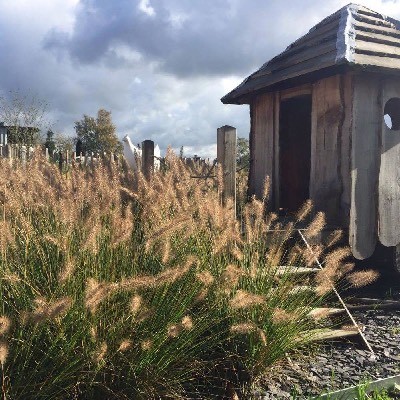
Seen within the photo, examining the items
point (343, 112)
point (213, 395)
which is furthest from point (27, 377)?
point (343, 112)

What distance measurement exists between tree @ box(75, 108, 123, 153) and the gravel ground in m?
34.8

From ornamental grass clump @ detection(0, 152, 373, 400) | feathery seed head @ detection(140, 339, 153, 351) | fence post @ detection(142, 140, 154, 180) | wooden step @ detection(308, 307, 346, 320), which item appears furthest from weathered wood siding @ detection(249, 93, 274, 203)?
feathery seed head @ detection(140, 339, 153, 351)

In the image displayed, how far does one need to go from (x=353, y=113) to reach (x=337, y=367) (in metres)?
3.04

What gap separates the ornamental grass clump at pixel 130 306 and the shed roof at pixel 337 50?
268cm

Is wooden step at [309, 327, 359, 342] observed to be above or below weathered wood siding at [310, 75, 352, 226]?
below

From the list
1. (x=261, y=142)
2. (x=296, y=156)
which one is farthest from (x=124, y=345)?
(x=296, y=156)

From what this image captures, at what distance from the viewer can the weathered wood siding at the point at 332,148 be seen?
581cm

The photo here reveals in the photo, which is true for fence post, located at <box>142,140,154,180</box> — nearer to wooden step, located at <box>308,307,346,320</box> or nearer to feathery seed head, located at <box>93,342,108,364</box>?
wooden step, located at <box>308,307,346,320</box>

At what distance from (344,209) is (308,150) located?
7.12ft

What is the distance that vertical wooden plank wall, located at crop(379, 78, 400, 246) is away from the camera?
5984 millimetres

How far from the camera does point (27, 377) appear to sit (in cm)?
274

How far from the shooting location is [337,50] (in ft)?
18.5

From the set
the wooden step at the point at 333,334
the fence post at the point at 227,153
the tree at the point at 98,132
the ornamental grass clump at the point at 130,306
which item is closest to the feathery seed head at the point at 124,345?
the ornamental grass clump at the point at 130,306

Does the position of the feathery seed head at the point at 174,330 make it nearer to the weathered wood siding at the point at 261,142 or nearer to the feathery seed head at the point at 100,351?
the feathery seed head at the point at 100,351
